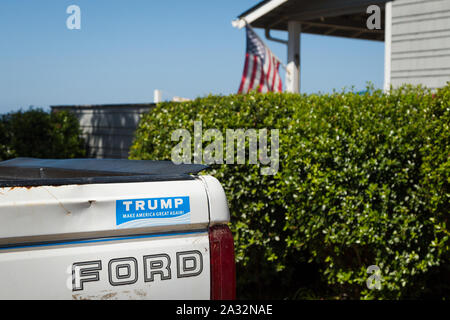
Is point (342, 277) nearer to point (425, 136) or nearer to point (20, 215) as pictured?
point (425, 136)

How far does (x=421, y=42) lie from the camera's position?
914 centimetres

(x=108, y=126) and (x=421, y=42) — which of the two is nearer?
(x=421, y=42)

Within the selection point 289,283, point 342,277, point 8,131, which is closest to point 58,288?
point 342,277

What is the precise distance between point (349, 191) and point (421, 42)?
19.1 ft

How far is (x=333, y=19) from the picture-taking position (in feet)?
42.2

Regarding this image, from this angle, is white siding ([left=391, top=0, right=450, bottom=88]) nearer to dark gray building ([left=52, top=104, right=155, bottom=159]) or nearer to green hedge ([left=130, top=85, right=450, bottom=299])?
green hedge ([left=130, top=85, right=450, bottom=299])

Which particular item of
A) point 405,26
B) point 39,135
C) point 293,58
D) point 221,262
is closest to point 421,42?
point 405,26

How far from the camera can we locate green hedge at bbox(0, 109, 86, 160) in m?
9.28

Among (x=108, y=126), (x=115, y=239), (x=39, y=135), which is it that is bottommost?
(x=115, y=239)

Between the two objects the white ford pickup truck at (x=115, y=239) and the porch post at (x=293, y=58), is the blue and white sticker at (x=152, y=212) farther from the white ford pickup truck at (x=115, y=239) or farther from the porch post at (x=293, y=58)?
the porch post at (x=293, y=58)

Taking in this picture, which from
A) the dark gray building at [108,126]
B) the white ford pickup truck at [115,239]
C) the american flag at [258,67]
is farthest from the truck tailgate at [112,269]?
the american flag at [258,67]

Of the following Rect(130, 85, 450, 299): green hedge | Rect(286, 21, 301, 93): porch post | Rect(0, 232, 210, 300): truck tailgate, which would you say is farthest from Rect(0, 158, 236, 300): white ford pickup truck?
Rect(286, 21, 301, 93): porch post

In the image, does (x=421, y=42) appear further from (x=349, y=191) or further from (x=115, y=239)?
(x=115, y=239)

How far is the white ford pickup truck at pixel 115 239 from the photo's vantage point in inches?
71.9
